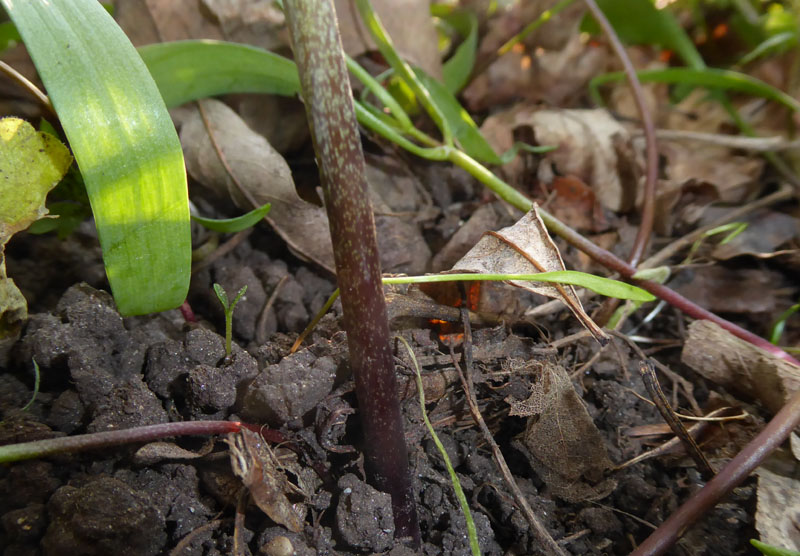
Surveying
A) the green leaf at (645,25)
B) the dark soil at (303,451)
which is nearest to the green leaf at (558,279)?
the dark soil at (303,451)

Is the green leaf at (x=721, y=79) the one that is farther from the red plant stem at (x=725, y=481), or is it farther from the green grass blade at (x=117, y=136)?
the green grass blade at (x=117, y=136)

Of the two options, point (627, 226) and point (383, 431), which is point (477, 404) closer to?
point (383, 431)

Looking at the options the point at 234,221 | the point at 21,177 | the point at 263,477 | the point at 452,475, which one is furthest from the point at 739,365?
the point at 21,177

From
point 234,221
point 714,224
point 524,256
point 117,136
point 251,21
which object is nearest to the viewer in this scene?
point 117,136

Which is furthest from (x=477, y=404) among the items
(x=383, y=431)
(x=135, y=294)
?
(x=135, y=294)

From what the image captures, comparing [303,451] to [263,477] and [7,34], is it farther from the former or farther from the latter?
[7,34]
